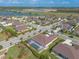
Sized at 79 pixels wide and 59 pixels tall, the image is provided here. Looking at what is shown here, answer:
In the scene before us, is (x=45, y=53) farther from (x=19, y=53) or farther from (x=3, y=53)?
(x=3, y=53)

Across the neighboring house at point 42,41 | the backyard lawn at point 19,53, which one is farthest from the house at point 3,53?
the neighboring house at point 42,41

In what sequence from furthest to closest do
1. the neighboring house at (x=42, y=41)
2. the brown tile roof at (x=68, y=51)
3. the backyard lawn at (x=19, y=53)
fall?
1. the neighboring house at (x=42, y=41)
2. the backyard lawn at (x=19, y=53)
3. the brown tile roof at (x=68, y=51)

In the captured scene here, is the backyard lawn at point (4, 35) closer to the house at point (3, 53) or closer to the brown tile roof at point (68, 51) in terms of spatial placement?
the house at point (3, 53)

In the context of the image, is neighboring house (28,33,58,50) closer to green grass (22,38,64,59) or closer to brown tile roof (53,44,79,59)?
green grass (22,38,64,59)

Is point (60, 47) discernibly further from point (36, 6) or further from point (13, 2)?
point (13, 2)

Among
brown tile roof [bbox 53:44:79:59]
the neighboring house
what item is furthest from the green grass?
brown tile roof [bbox 53:44:79:59]

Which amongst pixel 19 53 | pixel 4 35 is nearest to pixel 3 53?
pixel 19 53

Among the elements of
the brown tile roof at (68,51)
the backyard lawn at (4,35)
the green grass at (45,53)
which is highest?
the brown tile roof at (68,51)

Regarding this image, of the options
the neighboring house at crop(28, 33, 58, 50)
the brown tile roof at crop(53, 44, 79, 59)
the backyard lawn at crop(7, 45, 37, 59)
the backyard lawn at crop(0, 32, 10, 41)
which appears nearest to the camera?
the brown tile roof at crop(53, 44, 79, 59)
